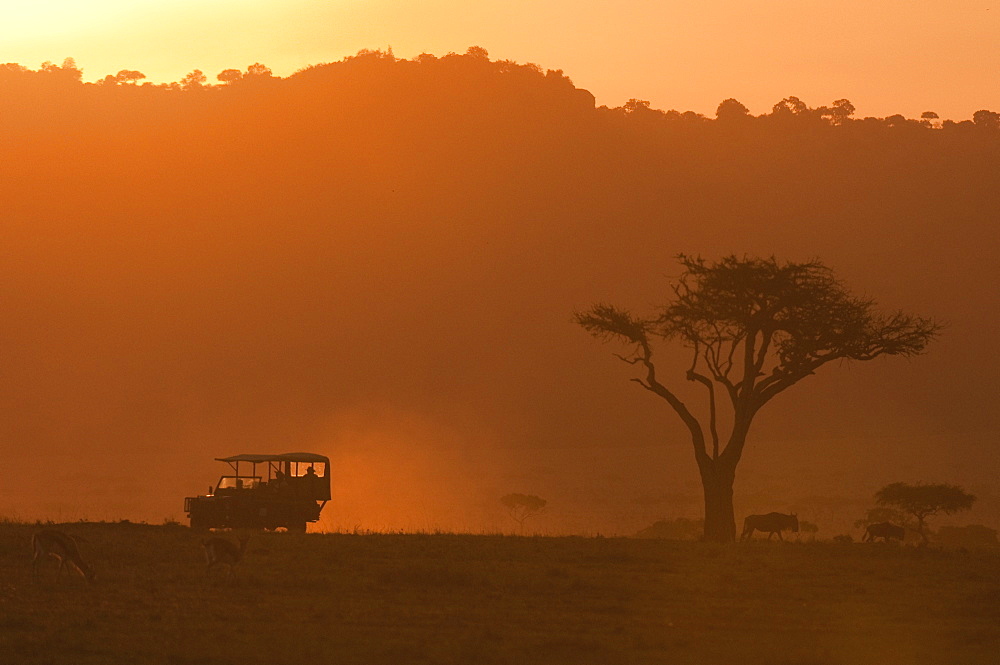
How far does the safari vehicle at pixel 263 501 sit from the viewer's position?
4003 centimetres

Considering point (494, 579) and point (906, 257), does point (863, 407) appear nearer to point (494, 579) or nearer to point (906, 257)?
point (906, 257)

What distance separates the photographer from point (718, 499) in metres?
39.0

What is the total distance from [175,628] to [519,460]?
431ft

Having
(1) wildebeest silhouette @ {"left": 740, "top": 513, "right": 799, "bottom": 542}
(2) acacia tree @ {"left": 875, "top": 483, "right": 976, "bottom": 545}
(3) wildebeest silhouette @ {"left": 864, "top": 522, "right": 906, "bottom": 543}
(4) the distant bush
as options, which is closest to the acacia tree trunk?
(1) wildebeest silhouette @ {"left": 740, "top": 513, "right": 799, "bottom": 542}

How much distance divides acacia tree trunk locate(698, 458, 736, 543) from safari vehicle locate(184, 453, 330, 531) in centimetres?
1210

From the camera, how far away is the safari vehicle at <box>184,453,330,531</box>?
4003cm

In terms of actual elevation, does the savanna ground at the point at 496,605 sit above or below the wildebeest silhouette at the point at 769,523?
below

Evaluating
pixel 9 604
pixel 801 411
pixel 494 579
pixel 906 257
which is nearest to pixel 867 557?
pixel 494 579

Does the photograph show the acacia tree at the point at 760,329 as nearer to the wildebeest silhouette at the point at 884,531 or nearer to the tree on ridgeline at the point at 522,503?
the wildebeest silhouette at the point at 884,531

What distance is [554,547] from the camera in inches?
1238

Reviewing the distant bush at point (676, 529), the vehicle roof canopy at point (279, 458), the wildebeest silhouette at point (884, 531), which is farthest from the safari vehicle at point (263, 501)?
the distant bush at point (676, 529)

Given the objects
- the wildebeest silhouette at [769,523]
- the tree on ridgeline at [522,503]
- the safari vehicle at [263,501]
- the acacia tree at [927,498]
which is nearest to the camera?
the wildebeest silhouette at [769,523]

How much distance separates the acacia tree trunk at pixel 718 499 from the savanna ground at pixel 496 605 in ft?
22.5

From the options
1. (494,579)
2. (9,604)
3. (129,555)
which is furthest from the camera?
(129,555)
